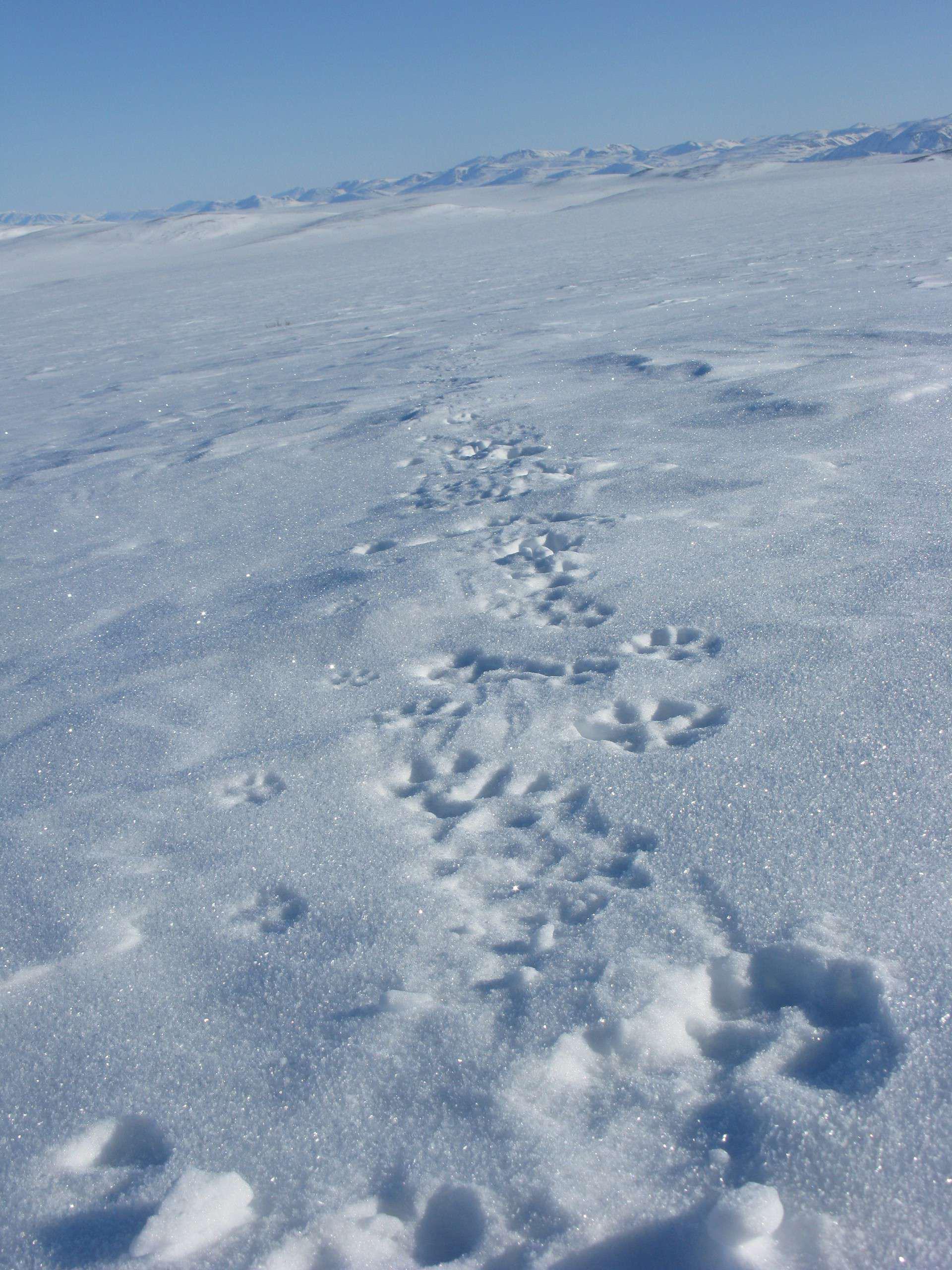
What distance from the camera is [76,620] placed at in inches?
119

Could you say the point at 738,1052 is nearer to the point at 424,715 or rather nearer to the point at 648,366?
the point at 424,715

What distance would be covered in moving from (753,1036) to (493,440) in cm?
361

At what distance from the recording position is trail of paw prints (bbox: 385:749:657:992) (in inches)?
60.8

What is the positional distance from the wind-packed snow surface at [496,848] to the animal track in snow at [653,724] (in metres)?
0.01

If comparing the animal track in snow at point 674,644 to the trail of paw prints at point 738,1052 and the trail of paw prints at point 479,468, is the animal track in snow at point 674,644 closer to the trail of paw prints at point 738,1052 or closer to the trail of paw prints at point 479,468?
the trail of paw prints at point 738,1052

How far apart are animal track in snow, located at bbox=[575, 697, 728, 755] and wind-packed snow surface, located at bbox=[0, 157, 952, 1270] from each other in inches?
0.4

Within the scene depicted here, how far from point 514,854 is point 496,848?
0.14ft

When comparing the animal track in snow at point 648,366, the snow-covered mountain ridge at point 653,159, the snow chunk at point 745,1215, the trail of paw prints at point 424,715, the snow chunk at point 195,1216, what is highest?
the snow-covered mountain ridge at point 653,159

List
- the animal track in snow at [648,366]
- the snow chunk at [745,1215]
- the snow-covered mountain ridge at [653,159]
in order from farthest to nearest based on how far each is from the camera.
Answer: the snow-covered mountain ridge at [653,159]
the animal track in snow at [648,366]
the snow chunk at [745,1215]

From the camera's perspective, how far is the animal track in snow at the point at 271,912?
64.2 inches

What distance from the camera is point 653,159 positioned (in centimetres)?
12350

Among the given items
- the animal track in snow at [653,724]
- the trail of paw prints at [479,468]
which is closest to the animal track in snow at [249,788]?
the animal track in snow at [653,724]

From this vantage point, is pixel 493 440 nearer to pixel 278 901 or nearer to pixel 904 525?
pixel 904 525

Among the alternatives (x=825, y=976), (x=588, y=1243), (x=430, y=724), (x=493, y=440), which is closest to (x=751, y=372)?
(x=493, y=440)
